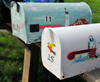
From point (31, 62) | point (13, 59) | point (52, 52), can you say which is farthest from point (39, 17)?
point (13, 59)

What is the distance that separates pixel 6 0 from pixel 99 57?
929mm

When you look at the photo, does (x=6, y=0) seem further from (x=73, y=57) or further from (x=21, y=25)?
(x=73, y=57)

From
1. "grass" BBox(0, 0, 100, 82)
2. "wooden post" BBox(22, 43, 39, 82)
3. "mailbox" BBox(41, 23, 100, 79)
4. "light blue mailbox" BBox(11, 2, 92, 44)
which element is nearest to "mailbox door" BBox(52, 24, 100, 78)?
"mailbox" BBox(41, 23, 100, 79)

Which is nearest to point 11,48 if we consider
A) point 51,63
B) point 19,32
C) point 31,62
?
point 31,62

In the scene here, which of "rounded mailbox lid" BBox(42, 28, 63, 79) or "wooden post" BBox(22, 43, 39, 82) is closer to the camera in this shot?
"rounded mailbox lid" BBox(42, 28, 63, 79)

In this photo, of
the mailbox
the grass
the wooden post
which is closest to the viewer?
the mailbox

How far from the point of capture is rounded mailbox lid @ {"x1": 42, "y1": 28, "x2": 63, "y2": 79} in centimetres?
69

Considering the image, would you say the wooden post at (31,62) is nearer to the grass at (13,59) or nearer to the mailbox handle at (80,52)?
the grass at (13,59)

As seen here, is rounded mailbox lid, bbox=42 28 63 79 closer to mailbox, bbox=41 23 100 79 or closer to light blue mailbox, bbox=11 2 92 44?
mailbox, bbox=41 23 100 79

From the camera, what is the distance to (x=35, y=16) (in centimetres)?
106

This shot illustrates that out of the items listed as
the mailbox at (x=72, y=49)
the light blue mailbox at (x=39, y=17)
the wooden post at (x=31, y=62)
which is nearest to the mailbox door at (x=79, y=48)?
the mailbox at (x=72, y=49)

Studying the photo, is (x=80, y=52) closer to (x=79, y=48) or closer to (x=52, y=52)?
(x=79, y=48)

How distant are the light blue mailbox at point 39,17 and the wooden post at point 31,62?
278 mm

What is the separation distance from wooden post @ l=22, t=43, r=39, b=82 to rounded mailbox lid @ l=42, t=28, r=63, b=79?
2.00 ft
